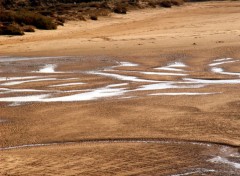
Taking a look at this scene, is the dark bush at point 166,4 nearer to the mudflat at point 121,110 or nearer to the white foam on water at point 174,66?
the mudflat at point 121,110

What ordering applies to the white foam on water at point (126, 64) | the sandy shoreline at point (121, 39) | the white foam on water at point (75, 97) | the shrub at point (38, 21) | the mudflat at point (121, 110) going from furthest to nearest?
the shrub at point (38, 21) → the sandy shoreline at point (121, 39) → the white foam on water at point (126, 64) → the white foam on water at point (75, 97) → the mudflat at point (121, 110)

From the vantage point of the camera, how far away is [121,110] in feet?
32.1

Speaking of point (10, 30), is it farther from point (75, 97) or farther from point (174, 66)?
point (75, 97)

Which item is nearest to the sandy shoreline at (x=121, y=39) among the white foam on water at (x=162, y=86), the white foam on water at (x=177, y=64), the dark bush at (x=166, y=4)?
the white foam on water at (x=177, y=64)

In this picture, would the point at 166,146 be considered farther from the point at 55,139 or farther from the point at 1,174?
the point at 1,174

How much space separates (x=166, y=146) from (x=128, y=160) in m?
0.71

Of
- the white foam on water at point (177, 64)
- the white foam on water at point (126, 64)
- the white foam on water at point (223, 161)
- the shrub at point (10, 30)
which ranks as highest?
the white foam on water at point (223, 161)

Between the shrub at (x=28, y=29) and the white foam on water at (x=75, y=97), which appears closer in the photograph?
the white foam on water at (x=75, y=97)

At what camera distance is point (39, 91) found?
11.8 meters

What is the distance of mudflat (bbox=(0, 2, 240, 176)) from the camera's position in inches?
274

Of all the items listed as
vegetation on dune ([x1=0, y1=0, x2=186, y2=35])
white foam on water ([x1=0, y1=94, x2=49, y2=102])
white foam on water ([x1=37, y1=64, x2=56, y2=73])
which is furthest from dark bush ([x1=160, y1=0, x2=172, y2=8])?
white foam on water ([x1=0, y1=94, x2=49, y2=102])

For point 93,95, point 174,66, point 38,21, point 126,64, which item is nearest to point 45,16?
point 38,21

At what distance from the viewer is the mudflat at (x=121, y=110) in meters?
6.96

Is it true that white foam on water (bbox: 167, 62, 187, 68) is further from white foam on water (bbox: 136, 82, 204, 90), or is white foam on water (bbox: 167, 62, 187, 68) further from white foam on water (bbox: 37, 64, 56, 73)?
white foam on water (bbox: 136, 82, 204, 90)
